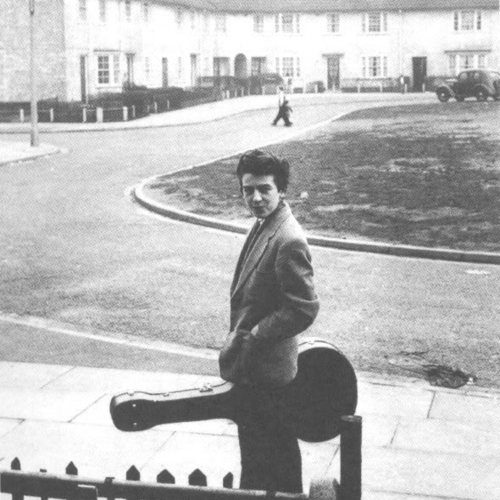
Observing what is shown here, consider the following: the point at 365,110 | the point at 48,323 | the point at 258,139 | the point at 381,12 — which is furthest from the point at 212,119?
the point at 48,323

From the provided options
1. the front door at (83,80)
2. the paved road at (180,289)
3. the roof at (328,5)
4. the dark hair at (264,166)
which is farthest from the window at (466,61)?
the dark hair at (264,166)

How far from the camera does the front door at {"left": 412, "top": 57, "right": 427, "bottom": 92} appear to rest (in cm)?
7275

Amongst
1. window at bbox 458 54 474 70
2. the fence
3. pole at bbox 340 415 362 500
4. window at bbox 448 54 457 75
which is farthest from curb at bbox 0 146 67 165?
window at bbox 458 54 474 70

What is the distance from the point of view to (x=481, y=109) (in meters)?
47.1

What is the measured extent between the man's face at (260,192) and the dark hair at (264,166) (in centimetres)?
2

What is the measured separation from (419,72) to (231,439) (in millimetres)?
68394

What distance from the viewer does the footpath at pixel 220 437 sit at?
668 cm

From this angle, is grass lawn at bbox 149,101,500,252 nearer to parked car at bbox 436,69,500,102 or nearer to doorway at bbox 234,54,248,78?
parked car at bbox 436,69,500,102

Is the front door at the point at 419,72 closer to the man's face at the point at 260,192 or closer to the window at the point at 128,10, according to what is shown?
the window at the point at 128,10

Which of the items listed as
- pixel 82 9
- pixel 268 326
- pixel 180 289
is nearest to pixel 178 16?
pixel 82 9

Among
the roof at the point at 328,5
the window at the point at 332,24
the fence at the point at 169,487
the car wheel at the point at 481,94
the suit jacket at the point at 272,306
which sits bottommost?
the fence at the point at 169,487

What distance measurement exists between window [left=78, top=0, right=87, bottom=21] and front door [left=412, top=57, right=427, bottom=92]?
1137 inches

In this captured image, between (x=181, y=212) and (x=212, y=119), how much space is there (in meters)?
27.9

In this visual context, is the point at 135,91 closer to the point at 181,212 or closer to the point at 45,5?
the point at 45,5
